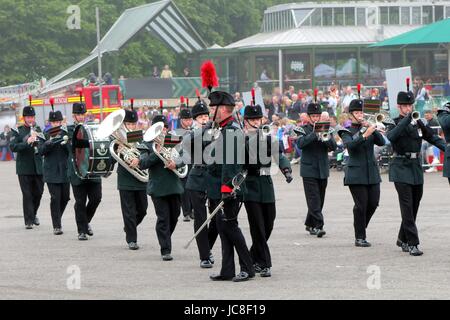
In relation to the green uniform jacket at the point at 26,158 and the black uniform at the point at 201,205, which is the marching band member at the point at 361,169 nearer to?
the black uniform at the point at 201,205

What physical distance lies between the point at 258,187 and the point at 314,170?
3622 millimetres

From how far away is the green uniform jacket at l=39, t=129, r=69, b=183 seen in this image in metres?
15.8

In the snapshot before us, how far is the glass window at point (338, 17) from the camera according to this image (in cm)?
4303

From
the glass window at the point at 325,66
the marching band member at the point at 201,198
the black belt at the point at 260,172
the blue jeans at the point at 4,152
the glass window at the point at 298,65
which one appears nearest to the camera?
the black belt at the point at 260,172

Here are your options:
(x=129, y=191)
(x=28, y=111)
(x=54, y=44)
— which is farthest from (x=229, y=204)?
(x=54, y=44)

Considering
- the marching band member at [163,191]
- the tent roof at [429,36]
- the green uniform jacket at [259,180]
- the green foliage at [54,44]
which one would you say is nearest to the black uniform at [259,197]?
the green uniform jacket at [259,180]

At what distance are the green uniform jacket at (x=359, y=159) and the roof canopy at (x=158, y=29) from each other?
91.1 ft

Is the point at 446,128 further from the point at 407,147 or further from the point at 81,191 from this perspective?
the point at 81,191

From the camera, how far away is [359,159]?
44.9 ft

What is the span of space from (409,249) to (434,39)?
14581 mm

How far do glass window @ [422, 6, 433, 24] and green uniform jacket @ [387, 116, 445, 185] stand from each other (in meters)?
31.1

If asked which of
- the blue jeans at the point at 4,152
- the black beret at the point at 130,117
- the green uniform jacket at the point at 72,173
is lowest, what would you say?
the blue jeans at the point at 4,152

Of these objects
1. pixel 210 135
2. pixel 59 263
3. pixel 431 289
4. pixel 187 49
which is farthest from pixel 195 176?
pixel 187 49

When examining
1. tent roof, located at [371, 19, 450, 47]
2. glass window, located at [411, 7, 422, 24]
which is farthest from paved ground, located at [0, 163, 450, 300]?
glass window, located at [411, 7, 422, 24]
